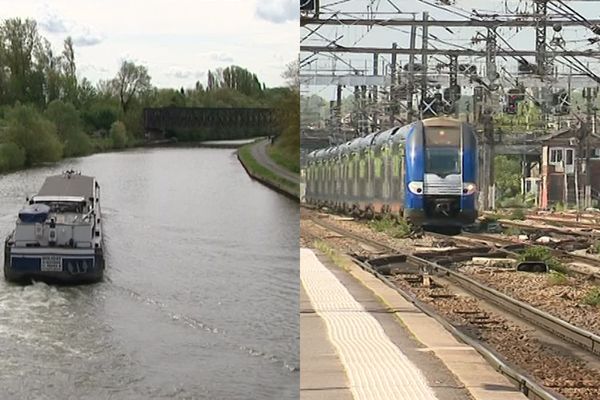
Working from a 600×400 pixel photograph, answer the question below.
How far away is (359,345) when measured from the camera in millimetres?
3398

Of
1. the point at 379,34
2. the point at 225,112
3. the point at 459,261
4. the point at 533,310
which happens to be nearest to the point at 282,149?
the point at 225,112

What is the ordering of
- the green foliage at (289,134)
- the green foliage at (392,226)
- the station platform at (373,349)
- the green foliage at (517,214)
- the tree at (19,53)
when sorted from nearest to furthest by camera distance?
the station platform at (373,349), the tree at (19,53), the green foliage at (289,134), the green foliage at (517,214), the green foliage at (392,226)

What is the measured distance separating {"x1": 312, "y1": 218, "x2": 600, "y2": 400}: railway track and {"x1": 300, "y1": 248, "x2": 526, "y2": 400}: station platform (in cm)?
3

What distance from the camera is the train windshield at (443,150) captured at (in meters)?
3.57

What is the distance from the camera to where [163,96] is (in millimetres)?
3451

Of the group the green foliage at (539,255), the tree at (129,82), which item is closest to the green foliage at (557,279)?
the green foliage at (539,255)

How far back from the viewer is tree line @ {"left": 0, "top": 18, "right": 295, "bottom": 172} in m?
3.46

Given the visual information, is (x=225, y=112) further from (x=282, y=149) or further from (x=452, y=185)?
(x=452, y=185)

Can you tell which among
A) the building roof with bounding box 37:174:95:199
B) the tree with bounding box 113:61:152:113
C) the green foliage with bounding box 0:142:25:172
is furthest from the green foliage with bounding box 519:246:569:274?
the green foliage with bounding box 0:142:25:172

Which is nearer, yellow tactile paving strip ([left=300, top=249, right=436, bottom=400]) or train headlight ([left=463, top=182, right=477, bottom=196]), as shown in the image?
yellow tactile paving strip ([left=300, top=249, right=436, bottom=400])

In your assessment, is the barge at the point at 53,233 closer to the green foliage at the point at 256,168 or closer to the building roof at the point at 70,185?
the building roof at the point at 70,185

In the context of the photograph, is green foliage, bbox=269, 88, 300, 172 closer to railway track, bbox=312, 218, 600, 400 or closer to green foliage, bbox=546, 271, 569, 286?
railway track, bbox=312, 218, 600, 400

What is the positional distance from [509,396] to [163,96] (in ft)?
5.20

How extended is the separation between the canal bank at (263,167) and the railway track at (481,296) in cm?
Answer: 18
